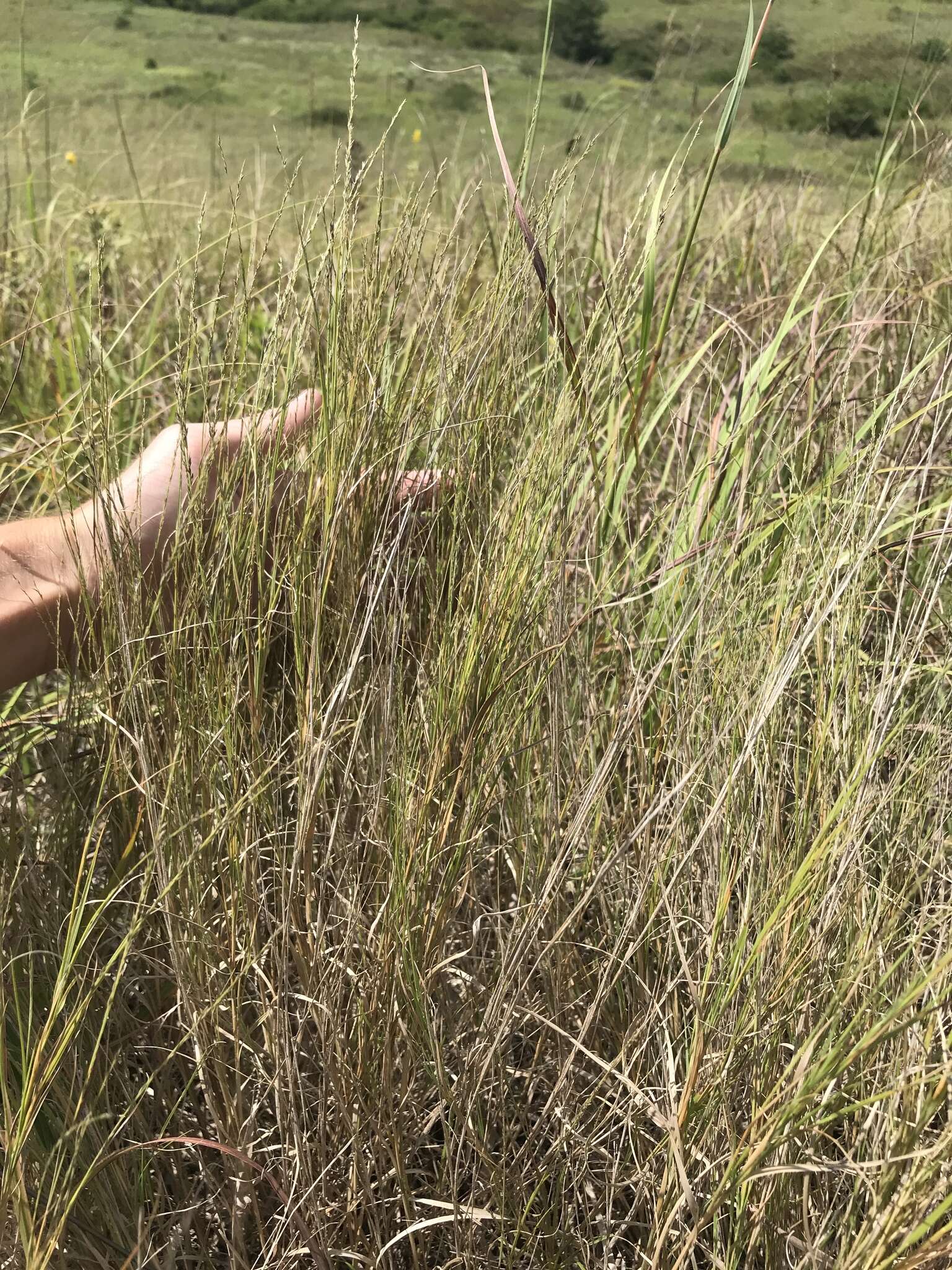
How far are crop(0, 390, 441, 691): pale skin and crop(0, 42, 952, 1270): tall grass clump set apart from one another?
0.04 meters

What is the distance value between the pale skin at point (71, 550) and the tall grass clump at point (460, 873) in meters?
0.04

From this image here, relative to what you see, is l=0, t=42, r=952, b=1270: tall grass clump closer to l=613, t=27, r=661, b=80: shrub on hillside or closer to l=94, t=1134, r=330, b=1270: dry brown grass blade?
l=94, t=1134, r=330, b=1270: dry brown grass blade

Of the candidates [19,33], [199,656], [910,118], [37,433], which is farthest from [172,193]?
[199,656]

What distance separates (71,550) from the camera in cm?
100

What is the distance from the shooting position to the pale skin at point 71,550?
1.00 m

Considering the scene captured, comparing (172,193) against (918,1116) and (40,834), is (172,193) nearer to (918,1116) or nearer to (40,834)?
(40,834)

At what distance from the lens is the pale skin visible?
100 centimetres

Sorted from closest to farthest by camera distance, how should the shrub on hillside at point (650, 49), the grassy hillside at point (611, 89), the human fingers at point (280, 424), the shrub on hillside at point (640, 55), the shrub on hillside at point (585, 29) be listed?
the human fingers at point (280, 424) < the grassy hillside at point (611, 89) < the shrub on hillside at point (650, 49) < the shrub on hillside at point (640, 55) < the shrub on hillside at point (585, 29)

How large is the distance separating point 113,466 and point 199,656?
27cm

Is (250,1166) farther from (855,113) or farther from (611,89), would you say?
(611,89)

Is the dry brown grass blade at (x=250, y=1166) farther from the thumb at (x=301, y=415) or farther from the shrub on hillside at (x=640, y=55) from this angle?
the shrub on hillside at (x=640, y=55)

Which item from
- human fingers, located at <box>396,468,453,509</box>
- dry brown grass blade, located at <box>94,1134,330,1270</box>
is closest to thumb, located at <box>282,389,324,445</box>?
human fingers, located at <box>396,468,453,509</box>

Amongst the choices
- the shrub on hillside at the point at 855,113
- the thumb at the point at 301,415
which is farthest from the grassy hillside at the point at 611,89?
the thumb at the point at 301,415

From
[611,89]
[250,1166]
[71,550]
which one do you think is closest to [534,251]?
[71,550]
